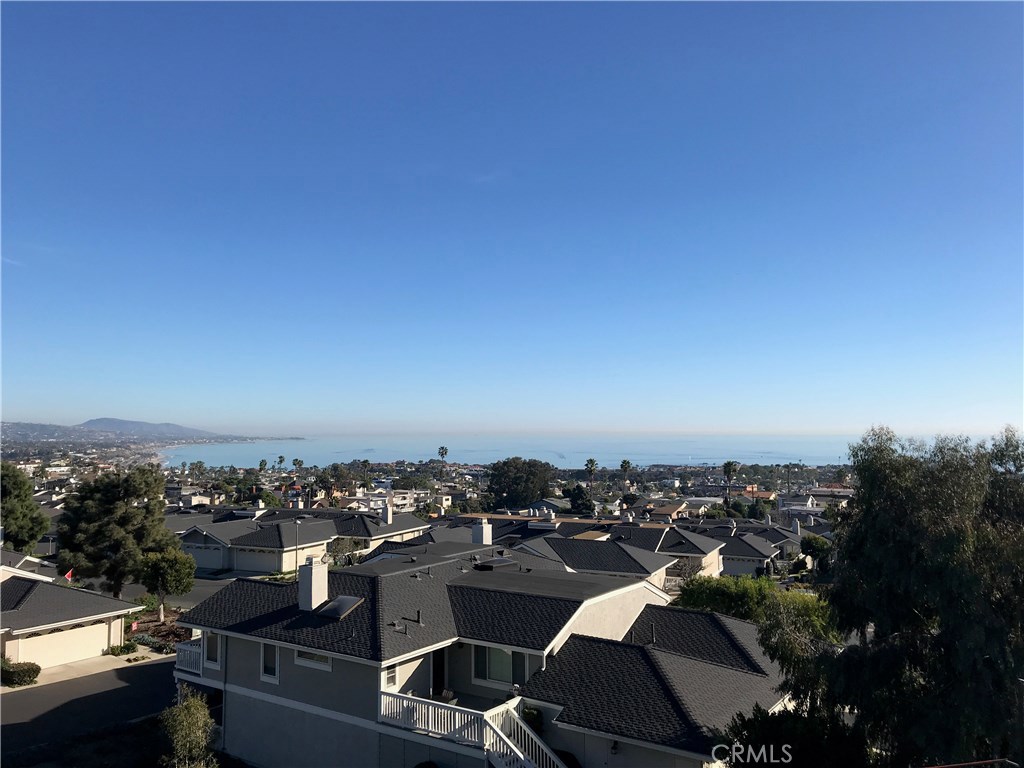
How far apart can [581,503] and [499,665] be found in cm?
9179

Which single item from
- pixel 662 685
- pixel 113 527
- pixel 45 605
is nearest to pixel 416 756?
pixel 662 685

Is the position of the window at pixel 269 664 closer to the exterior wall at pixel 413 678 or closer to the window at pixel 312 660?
the window at pixel 312 660

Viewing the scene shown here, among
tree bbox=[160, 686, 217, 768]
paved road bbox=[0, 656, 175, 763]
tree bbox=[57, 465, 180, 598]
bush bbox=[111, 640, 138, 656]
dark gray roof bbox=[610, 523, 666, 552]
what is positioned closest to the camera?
tree bbox=[160, 686, 217, 768]

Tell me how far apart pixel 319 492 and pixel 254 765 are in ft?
379

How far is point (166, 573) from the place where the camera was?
3516cm

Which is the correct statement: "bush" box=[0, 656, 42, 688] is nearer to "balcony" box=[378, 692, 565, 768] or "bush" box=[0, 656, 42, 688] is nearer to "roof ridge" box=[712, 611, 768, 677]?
"balcony" box=[378, 692, 565, 768]

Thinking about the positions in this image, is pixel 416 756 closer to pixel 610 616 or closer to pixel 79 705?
pixel 610 616

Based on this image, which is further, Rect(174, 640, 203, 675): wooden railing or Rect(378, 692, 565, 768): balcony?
Rect(174, 640, 203, 675): wooden railing

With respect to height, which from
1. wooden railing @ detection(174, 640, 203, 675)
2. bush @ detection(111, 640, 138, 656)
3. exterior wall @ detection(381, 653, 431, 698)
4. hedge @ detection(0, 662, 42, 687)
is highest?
exterior wall @ detection(381, 653, 431, 698)

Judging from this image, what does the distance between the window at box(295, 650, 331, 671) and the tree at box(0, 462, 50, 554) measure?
132ft

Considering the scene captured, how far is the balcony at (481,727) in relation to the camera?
15.3 m

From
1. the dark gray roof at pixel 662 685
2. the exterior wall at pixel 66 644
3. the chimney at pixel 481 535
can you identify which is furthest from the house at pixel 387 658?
the chimney at pixel 481 535

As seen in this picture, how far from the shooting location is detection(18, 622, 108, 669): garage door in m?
26.9

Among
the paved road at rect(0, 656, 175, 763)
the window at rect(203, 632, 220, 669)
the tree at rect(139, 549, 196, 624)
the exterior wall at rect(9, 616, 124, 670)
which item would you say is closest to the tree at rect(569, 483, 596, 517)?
the tree at rect(139, 549, 196, 624)
